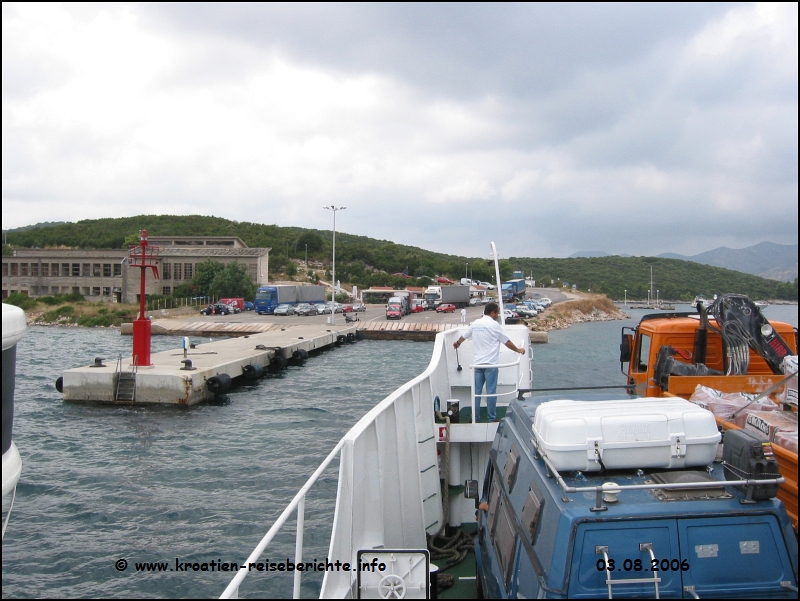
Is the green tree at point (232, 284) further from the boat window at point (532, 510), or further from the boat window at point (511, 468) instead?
the boat window at point (532, 510)

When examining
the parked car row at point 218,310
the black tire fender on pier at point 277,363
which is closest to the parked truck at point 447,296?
the parked car row at point 218,310

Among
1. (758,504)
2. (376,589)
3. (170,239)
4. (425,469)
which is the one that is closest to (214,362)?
(425,469)

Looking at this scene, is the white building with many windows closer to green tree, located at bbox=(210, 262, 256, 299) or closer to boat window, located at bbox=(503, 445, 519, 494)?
green tree, located at bbox=(210, 262, 256, 299)

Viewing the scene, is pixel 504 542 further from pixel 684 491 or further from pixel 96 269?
pixel 96 269

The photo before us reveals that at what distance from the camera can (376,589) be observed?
13.8 feet

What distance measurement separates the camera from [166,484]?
12.5m

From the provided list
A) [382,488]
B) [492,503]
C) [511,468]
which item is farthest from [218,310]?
[511,468]

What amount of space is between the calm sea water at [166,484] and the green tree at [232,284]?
49143 mm

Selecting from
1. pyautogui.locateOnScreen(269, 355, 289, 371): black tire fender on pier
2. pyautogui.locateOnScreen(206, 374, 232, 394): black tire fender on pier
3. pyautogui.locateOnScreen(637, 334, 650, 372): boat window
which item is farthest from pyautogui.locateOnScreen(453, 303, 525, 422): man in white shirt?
pyautogui.locateOnScreen(269, 355, 289, 371): black tire fender on pier

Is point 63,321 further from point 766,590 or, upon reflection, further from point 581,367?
point 766,590

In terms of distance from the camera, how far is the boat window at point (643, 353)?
829cm

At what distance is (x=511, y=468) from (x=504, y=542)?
51 cm

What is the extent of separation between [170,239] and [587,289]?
9080cm

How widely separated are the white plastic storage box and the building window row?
81.6 meters
